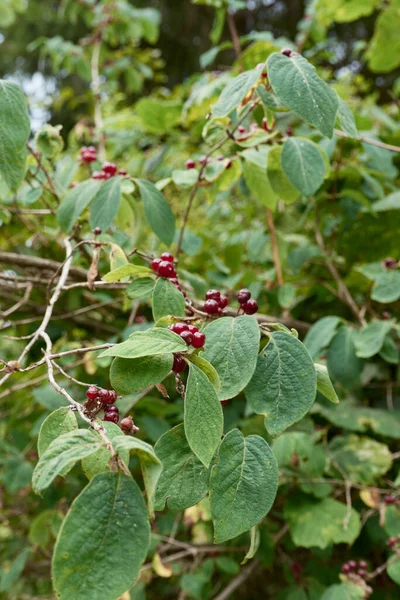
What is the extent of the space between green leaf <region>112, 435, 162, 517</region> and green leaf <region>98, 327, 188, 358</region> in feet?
0.28

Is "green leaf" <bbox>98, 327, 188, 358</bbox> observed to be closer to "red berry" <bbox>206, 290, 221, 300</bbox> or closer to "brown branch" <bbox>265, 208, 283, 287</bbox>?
"red berry" <bbox>206, 290, 221, 300</bbox>

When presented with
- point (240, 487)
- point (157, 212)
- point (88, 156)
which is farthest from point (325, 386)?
point (88, 156)

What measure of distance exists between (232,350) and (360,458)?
3.37ft

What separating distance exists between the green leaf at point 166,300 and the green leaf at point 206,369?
161 millimetres

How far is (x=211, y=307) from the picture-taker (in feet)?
2.24

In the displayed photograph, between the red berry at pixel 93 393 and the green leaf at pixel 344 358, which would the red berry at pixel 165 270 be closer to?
the red berry at pixel 93 393

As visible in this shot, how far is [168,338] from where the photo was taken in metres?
0.53

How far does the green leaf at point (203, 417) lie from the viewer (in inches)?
19.7

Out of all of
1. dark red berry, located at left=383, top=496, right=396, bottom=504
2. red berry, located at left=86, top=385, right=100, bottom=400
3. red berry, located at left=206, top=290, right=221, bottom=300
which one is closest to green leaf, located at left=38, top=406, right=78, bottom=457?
red berry, located at left=86, top=385, right=100, bottom=400

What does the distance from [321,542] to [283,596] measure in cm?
43

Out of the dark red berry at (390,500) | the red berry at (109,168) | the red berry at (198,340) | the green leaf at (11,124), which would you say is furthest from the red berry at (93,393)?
the dark red berry at (390,500)

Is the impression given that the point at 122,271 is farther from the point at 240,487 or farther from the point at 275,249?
the point at 275,249

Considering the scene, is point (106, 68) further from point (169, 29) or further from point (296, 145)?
point (169, 29)

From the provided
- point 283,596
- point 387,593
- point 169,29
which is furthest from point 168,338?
point 169,29
